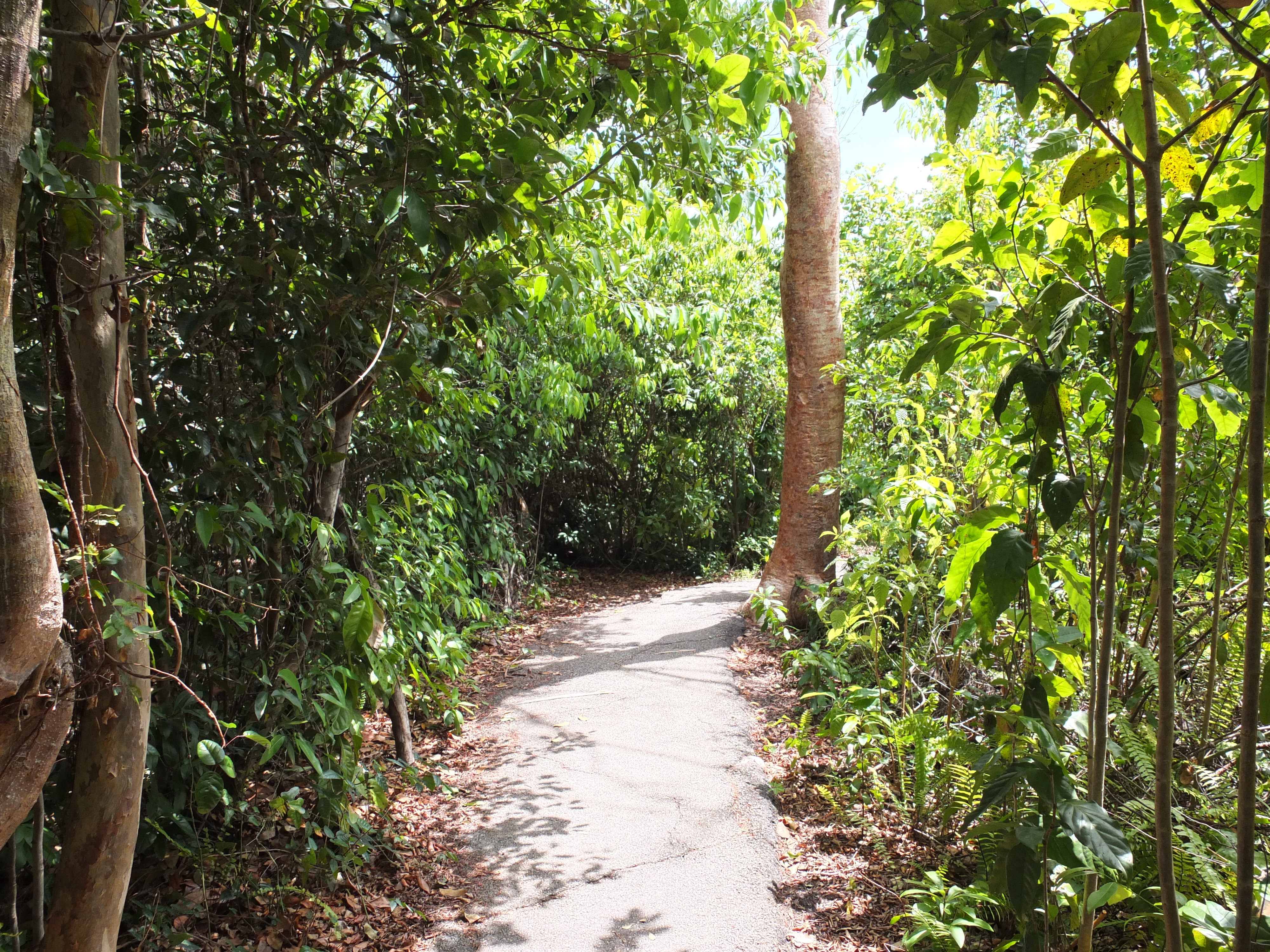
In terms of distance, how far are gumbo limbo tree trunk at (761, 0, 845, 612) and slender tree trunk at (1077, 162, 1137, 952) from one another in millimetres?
5034

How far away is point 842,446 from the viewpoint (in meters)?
7.06

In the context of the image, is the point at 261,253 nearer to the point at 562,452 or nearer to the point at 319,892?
the point at 319,892

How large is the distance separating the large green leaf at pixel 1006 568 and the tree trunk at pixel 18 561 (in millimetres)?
1704

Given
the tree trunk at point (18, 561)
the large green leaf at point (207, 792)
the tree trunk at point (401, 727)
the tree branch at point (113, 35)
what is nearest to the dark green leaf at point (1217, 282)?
the tree trunk at point (18, 561)

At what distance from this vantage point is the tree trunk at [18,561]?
52.3 inches

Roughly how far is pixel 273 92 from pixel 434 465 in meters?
3.36

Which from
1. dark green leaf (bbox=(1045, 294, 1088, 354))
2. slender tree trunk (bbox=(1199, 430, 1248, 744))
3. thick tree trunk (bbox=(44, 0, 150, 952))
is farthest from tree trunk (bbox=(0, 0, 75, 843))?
slender tree trunk (bbox=(1199, 430, 1248, 744))

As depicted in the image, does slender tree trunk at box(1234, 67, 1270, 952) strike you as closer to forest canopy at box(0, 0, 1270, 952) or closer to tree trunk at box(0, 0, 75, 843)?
forest canopy at box(0, 0, 1270, 952)

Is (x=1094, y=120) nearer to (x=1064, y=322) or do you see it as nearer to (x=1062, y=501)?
(x=1064, y=322)

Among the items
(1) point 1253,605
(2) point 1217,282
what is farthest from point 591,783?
(2) point 1217,282

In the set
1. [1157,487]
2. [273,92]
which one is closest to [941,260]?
[1157,487]

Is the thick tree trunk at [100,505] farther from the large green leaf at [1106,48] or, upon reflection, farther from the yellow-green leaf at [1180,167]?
the yellow-green leaf at [1180,167]

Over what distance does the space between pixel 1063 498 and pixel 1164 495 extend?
0.27 m

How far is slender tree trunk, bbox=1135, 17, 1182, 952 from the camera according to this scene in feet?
4.20
